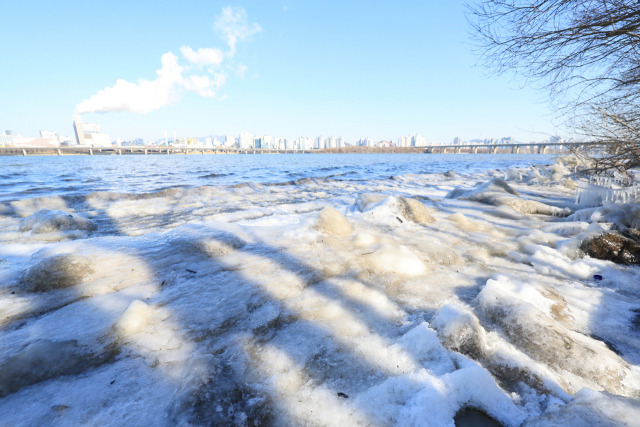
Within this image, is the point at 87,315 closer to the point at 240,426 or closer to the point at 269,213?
the point at 240,426

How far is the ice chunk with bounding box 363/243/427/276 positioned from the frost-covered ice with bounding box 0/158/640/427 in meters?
0.02

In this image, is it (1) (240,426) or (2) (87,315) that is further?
(2) (87,315)

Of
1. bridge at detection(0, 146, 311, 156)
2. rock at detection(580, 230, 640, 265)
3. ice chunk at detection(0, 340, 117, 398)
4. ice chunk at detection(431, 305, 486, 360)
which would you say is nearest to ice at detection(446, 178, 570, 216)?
rock at detection(580, 230, 640, 265)

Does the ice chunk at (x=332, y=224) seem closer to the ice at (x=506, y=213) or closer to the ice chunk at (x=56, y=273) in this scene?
the ice chunk at (x=56, y=273)

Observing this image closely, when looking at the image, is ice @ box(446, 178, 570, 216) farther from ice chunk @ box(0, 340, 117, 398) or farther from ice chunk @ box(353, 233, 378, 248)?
ice chunk @ box(0, 340, 117, 398)

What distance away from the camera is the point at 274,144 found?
148125 millimetres

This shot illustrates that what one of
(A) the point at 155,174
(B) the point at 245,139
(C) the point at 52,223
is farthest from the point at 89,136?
(C) the point at 52,223

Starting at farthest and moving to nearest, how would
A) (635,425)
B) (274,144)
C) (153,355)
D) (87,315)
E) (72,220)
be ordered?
(274,144), (72,220), (87,315), (153,355), (635,425)

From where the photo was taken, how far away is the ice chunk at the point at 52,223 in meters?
3.89

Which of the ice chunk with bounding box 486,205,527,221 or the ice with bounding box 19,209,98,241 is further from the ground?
the ice chunk with bounding box 486,205,527,221

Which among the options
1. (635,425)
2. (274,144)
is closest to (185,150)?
(274,144)

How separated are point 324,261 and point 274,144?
15369 cm

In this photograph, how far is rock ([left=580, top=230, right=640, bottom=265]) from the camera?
260 centimetres

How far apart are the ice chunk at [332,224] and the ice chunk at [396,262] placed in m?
0.84
